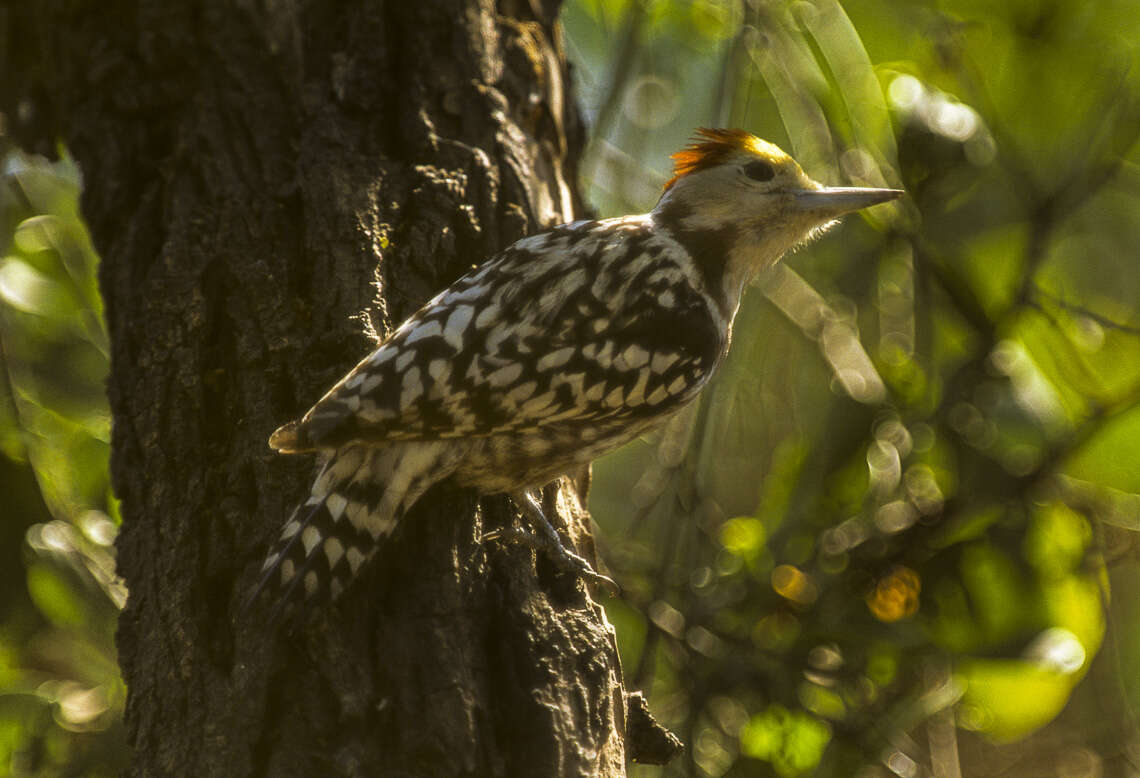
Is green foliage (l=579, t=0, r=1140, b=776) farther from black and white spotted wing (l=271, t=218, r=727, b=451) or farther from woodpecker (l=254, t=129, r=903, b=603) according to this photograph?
black and white spotted wing (l=271, t=218, r=727, b=451)

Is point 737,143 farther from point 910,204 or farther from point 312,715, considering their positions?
point 312,715

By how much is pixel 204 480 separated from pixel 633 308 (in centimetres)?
117

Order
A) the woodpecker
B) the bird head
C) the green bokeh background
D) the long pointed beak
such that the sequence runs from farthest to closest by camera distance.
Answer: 1. the green bokeh background
2. the bird head
3. the long pointed beak
4. the woodpecker

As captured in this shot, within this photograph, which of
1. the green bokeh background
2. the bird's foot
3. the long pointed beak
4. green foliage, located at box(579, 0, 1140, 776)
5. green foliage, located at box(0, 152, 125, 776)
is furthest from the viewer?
green foliage, located at box(579, 0, 1140, 776)

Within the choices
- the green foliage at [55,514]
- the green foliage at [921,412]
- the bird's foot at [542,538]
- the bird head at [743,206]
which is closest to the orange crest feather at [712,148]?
the bird head at [743,206]

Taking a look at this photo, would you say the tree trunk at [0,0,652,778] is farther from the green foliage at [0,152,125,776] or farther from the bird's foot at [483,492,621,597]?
the green foliage at [0,152,125,776]

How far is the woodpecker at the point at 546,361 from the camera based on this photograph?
239 centimetres

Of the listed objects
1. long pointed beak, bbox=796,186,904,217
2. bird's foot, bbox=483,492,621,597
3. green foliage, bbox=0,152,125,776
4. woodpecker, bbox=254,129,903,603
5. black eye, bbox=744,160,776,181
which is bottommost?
green foliage, bbox=0,152,125,776

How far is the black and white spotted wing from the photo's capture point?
244 cm

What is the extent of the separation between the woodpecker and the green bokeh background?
0.97 meters

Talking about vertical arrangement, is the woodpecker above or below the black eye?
below

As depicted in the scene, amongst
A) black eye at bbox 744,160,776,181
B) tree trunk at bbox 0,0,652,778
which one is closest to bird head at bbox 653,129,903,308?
black eye at bbox 744,160,776,181

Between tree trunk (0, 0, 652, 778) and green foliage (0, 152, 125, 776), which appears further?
green foliage (0, 152, 125, 776)

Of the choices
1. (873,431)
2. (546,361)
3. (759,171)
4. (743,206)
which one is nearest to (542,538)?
(546,361)
